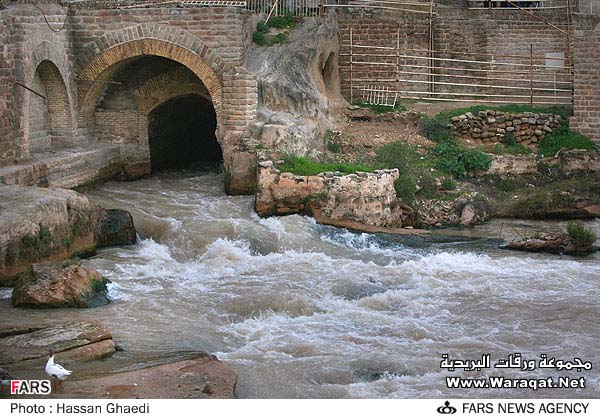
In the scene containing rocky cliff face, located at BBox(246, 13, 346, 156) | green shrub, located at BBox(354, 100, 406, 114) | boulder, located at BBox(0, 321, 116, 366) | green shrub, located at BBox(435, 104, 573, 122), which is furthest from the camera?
green shrub, located at BBox(354, 100, 406, 114)

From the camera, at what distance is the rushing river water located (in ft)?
Result: 39.8

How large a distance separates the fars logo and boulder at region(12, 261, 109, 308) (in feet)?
10.5

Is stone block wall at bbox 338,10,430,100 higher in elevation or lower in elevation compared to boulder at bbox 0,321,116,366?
higher

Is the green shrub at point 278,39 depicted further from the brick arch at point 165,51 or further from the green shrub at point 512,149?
the green shrub at point 512,149

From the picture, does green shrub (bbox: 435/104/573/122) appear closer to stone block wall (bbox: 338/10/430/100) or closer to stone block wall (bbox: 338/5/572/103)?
stone block wall (bbox: 338/5/572/103)

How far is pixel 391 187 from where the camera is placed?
64.3 ft

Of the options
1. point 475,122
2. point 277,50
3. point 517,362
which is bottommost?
point 517,362

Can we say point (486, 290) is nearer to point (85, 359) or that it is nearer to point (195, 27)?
point (85, 359)

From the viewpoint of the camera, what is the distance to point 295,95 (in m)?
21.5

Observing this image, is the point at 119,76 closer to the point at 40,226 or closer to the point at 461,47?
the point at 40,226

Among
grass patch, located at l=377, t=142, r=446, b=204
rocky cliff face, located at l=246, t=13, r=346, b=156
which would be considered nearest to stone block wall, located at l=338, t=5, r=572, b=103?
rocky cliff face, located at l=246, t=13, r=346, b=156

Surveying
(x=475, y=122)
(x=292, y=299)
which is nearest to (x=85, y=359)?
(x=292, y=299)

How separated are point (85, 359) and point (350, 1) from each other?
16.4 meters
